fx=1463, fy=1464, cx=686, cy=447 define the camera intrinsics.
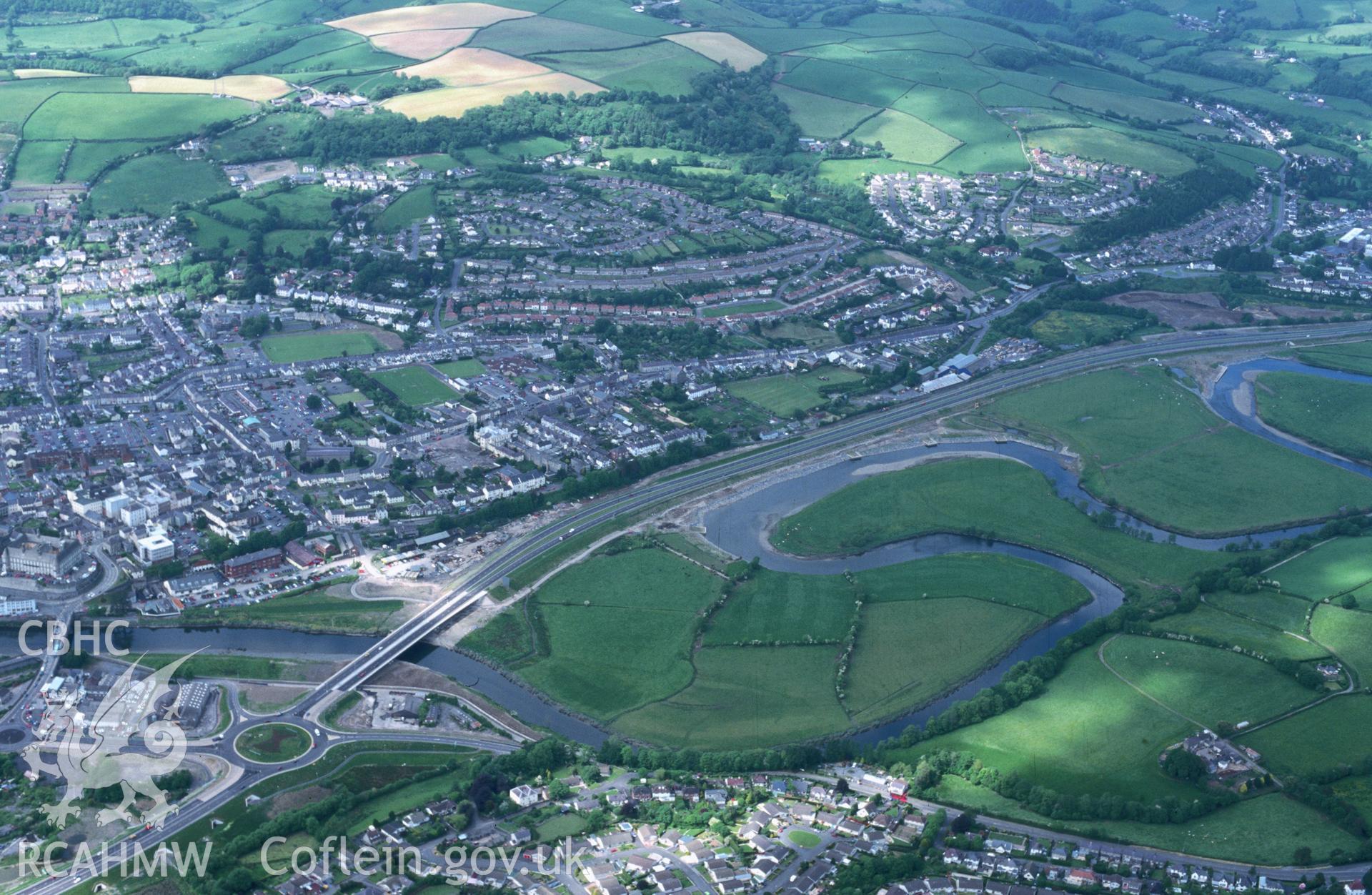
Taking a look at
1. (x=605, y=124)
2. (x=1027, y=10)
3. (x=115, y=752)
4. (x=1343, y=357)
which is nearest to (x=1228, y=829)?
(x=115, y=752)

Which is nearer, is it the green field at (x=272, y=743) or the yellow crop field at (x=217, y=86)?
the green field at (x=272, y=743)

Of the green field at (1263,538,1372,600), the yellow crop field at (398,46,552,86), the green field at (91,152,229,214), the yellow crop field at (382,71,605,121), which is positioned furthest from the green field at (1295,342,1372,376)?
the green field at (91,152,229,214)

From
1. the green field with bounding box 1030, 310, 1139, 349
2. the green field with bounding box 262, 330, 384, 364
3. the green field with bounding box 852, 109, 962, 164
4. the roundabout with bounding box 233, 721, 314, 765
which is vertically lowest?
the green field with bounding box 1030, 310, 1139, 349

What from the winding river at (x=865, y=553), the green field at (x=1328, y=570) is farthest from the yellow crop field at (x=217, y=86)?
the green field at (x=1328, y=570)

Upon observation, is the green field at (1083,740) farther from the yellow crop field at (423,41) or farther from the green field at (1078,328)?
the yellow crop field at (423,41)

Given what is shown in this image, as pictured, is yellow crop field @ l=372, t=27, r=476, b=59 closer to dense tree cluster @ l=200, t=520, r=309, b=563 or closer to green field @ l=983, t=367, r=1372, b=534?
green field @ l=983, t=367, r=1372, b=534

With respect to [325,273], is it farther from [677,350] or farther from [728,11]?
[728,11]

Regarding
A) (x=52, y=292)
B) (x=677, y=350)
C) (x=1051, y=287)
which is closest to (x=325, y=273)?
(x=52, y=292)
